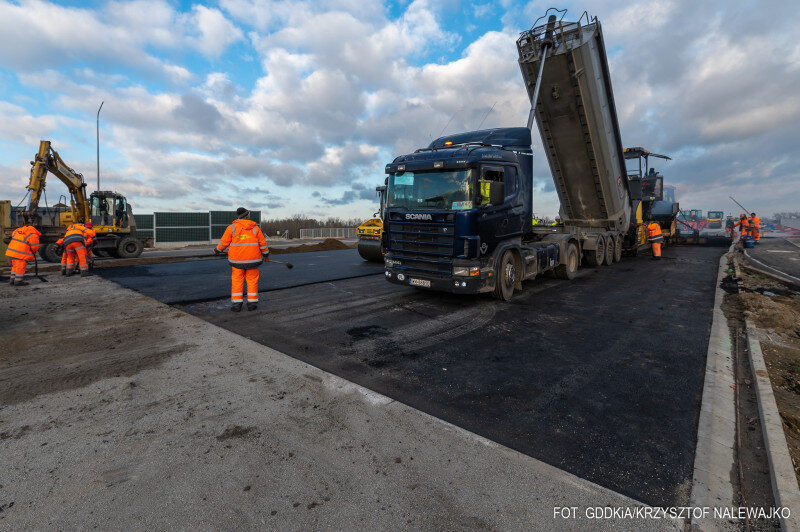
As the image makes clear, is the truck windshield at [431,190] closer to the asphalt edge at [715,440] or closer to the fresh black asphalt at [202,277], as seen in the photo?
the fresh black asphalt at [202,277]

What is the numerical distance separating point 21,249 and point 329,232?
36746 mm

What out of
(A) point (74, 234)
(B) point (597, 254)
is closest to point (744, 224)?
(B) point (597, 254)

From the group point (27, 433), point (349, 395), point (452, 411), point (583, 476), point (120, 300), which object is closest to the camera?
point (583, 476)

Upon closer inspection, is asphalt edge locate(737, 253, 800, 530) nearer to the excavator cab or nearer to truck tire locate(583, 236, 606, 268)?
truck tire locate(583, 236, 606, 268)

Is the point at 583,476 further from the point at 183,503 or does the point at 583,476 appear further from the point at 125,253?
the point at 125,253

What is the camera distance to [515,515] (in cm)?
206

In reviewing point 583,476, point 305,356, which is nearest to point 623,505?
point 583,476

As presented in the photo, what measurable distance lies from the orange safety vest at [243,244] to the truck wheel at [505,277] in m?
4.29

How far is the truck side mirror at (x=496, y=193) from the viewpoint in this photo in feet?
21.8

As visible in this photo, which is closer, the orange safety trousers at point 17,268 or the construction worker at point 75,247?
the orange safety trousers at point 17,268

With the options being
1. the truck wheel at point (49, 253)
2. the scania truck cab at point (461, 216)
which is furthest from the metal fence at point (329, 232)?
the scania truck cab at point (461, 216)

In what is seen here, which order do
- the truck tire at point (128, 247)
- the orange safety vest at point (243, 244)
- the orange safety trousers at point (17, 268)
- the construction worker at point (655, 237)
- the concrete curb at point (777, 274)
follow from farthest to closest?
the truck tire at point (128, 247)
the construction worker at point (655, 237)
the concrete curb at point (777, 274)
the orange safety trousers at point (17, 268)
the orange safety vest at point (243, 244)

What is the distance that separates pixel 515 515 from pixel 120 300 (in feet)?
27.2

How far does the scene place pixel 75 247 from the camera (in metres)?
10.6
